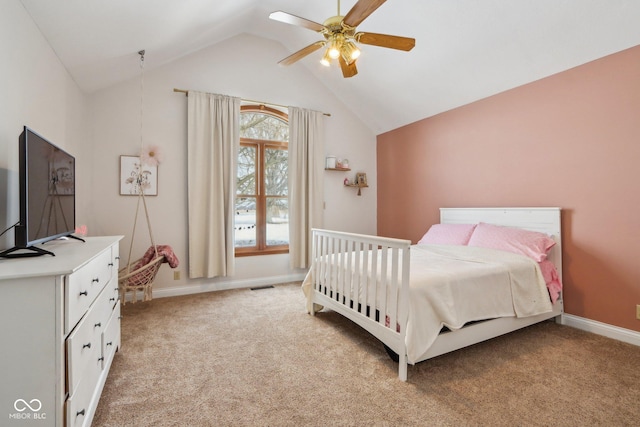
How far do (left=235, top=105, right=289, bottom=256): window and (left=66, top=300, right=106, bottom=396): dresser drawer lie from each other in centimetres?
247

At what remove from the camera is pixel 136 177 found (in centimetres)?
332

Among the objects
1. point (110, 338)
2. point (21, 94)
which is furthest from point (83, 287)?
point (21, 94)

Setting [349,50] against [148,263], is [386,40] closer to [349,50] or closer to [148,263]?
[349,50]

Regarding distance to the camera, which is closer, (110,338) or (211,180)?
(110,338)

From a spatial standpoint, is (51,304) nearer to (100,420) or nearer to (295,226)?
(100,420)

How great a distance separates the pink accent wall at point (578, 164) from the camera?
235cm

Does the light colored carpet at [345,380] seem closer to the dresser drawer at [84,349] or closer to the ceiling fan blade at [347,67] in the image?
the dresser drawer at [84,349]

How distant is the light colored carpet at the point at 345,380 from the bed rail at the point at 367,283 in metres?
0.23

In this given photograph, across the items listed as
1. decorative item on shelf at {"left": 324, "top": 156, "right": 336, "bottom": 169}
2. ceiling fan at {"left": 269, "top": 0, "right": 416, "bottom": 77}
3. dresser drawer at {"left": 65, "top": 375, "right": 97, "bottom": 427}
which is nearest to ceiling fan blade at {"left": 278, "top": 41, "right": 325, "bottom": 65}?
ceiling fan at {"left": 269, "top": 0, "right": 416, "bottom": 77}

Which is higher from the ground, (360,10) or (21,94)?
(360,10)

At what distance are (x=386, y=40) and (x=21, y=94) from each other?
230cm

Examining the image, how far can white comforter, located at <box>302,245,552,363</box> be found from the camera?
6.01 feet

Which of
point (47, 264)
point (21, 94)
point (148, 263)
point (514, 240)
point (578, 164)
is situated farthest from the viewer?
point (148, 263)

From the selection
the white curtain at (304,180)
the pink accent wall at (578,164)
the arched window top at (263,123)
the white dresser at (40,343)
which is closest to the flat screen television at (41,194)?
the white dresser at (40,343)
